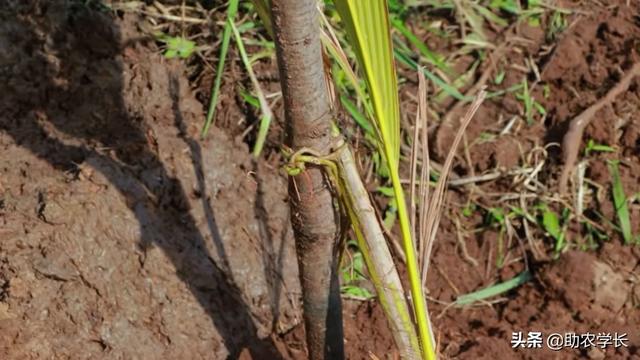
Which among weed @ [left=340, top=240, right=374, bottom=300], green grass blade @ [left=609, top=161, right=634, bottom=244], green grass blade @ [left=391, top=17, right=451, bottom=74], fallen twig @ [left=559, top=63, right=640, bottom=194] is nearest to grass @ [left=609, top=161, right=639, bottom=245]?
green grass blade @ [left=609, top=161, right=634, bottom=244]

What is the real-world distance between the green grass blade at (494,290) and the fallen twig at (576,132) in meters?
0.29

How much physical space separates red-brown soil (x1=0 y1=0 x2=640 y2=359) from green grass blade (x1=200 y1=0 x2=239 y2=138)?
0.03m

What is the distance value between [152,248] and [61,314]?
0.78ft

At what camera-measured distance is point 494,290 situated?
2.32 metres

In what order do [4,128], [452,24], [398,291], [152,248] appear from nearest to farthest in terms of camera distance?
[398,291] < [152,248] < [4,128] < [452,24]

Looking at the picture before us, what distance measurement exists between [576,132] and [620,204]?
230mm

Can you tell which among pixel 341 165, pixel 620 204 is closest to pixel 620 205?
pixel 620 204

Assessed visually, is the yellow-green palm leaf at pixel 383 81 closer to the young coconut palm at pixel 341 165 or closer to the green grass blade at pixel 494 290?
the young coconut palm at pixel 341 165

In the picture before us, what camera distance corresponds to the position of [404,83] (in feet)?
8.61

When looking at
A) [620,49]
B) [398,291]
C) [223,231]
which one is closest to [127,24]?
[223,231]

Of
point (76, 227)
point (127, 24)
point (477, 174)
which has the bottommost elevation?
point (477, 174)

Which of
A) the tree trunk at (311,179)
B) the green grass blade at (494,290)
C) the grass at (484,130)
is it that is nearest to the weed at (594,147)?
the grass at (484,130)

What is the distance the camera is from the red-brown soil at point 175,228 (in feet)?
6.14

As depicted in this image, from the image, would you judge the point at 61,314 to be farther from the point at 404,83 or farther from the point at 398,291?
the point at 404,83
